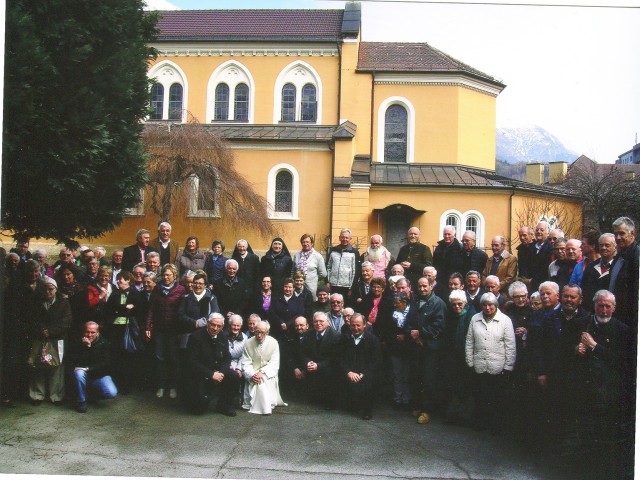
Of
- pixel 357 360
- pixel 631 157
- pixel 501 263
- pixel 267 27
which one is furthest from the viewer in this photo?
pixel 267 27

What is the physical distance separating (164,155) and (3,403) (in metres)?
7.56

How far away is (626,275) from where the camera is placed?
5.29 meters

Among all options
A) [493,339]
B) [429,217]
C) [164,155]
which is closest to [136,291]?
[493,339]

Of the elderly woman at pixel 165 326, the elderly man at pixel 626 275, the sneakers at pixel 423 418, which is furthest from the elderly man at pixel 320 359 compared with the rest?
the elderly man at pixel 626 275

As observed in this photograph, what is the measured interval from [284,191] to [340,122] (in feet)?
9.64

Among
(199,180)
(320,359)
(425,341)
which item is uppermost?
(199,180)

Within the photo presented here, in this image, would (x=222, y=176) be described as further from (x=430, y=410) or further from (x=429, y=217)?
(x=430, y=410)

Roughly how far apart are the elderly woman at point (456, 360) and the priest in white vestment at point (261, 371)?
1773mm

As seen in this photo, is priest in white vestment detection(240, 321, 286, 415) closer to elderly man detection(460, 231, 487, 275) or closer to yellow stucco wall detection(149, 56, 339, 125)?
elderly man detection(460, 231, 487, 275)

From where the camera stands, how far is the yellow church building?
52.6ft

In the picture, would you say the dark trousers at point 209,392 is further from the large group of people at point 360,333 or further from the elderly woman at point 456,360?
the elderly woman at point 456,360

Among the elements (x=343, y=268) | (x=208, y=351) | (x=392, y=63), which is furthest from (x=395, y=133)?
(x=208, y=351)

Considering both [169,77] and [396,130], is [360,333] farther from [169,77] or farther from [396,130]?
[169,77]

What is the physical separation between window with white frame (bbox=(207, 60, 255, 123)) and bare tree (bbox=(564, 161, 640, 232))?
1118 cm
